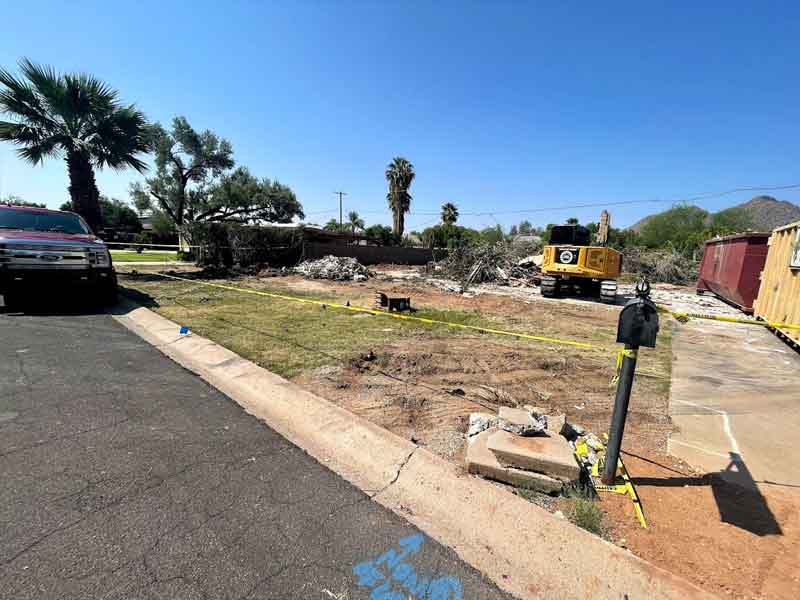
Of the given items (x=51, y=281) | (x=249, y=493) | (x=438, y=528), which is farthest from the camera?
(x=51, y=281)

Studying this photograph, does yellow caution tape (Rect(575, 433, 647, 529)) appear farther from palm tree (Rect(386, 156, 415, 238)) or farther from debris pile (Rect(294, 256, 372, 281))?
palm tree (Rect(386, 156, 415, 238))

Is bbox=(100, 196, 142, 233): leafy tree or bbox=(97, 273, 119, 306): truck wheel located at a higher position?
bbox=(100, 196, 142, 233): leafy tree

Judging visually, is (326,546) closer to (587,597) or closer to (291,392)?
(587,597)

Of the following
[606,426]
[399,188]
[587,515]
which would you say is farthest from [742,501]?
[399,188]

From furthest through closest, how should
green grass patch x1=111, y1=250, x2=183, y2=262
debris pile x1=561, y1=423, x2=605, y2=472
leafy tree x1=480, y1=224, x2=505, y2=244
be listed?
leafy tree x1=480, y1=224, x2=505, y2=244, green grass patch x1=111, y1=250, x2=183, y2=262, debris pile x1=561, y1=423, x2=605, y2=472

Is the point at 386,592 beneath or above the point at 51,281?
beneath

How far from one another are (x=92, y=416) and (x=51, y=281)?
5.76 m

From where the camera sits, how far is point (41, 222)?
7859mm

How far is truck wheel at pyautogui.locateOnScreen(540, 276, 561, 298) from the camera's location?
1385 cm

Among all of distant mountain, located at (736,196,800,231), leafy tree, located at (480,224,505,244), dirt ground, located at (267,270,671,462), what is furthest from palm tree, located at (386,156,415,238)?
distant mountain, located at (736,196,800,231)

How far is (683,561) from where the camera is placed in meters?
1.94

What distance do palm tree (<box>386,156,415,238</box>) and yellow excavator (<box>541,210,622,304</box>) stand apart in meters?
32.1

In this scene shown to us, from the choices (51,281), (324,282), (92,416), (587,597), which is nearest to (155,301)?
(51,281)

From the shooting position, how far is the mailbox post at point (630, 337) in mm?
2315
